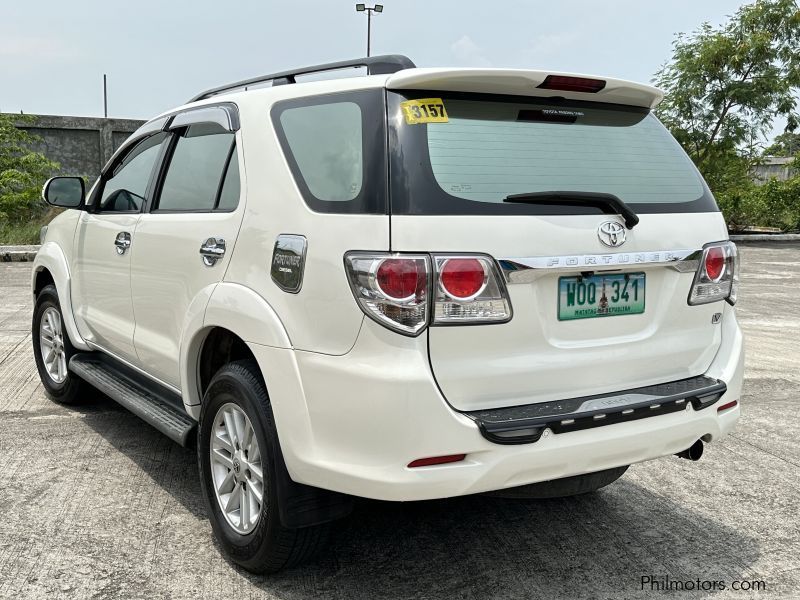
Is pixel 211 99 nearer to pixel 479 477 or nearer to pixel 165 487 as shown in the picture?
pixel 165 487

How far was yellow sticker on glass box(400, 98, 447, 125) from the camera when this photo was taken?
2773mm

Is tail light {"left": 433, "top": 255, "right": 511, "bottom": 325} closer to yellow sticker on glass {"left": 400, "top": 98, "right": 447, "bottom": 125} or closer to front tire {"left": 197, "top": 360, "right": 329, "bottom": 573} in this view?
yellow sticker on glass {"left": 400, "top": 98, "right": 447, "bottom": 125}

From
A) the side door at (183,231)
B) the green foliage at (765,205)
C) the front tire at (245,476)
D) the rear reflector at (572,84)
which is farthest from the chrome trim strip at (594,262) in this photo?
the green foliage at (765,205)

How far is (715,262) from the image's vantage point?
326cm

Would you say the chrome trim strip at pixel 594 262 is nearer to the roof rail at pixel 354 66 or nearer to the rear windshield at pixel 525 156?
the rear windshield at pixel 525 156

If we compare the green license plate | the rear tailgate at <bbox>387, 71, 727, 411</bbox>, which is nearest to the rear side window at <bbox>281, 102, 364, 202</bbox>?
the rear tailgate at <bbox>387, 71, 727, 411</bbox>

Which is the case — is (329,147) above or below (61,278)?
above

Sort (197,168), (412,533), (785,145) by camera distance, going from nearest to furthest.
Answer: (412,533)
(197,168)
(785,145)

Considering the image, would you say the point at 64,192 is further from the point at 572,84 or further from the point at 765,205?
the point at 765,205

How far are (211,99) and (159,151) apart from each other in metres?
0.58

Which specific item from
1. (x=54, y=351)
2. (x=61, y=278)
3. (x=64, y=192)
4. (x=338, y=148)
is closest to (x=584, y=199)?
(x=338, y=148)

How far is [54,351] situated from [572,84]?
4009mm

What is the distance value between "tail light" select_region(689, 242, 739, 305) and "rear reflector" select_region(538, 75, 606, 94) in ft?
2.45

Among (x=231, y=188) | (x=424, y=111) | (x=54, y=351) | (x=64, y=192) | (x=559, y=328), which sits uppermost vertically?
(x=424, y=111)
